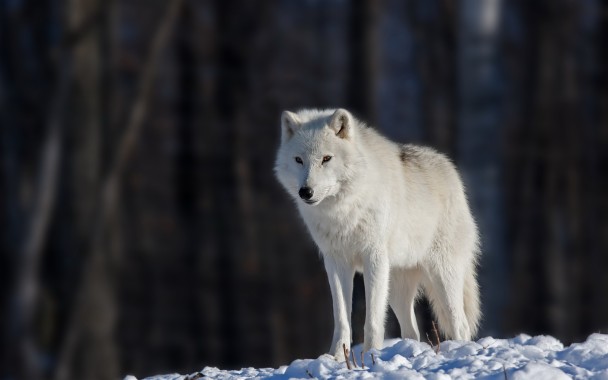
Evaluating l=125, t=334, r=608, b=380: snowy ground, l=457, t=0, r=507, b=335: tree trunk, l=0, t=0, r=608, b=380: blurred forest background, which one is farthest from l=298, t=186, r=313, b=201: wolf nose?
l=457, t=0, r=507, b=335: tree trunk

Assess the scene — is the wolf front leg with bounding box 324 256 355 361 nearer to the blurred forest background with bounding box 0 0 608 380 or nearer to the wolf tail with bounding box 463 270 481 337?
the wolf tail with bounding box 463 270 481 337

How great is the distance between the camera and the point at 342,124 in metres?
6.85

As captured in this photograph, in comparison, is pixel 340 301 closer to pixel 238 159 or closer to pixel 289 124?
pixel 289 124

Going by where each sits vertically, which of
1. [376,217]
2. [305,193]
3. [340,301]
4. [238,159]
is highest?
[238,159]

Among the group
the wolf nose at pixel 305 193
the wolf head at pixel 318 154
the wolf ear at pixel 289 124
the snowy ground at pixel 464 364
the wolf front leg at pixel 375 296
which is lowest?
the snowy ground at pixel 464 364

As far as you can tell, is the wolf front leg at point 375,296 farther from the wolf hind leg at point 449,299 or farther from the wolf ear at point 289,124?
the wolf ear at point 289,124

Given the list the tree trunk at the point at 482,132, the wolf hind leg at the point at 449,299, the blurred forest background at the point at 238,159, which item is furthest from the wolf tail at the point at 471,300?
the tree trunk at the point at 482,132

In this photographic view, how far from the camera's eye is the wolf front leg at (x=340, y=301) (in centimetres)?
676

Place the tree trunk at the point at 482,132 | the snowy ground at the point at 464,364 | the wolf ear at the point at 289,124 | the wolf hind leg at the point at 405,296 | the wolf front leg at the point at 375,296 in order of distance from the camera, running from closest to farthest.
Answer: the snowy ground at the point at 464,364, the wolf front leg at the point at 375,296, the wolf ear at the point at 289,124, the wolf hind leg at the point at 405,296, the tree trunk at the point at 482,132

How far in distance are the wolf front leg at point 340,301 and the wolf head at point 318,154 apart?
51 cm

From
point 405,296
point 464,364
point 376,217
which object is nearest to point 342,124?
point 376,217

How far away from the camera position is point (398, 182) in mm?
7129

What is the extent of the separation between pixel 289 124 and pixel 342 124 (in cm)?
37

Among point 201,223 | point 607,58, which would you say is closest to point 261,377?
point 607,58
